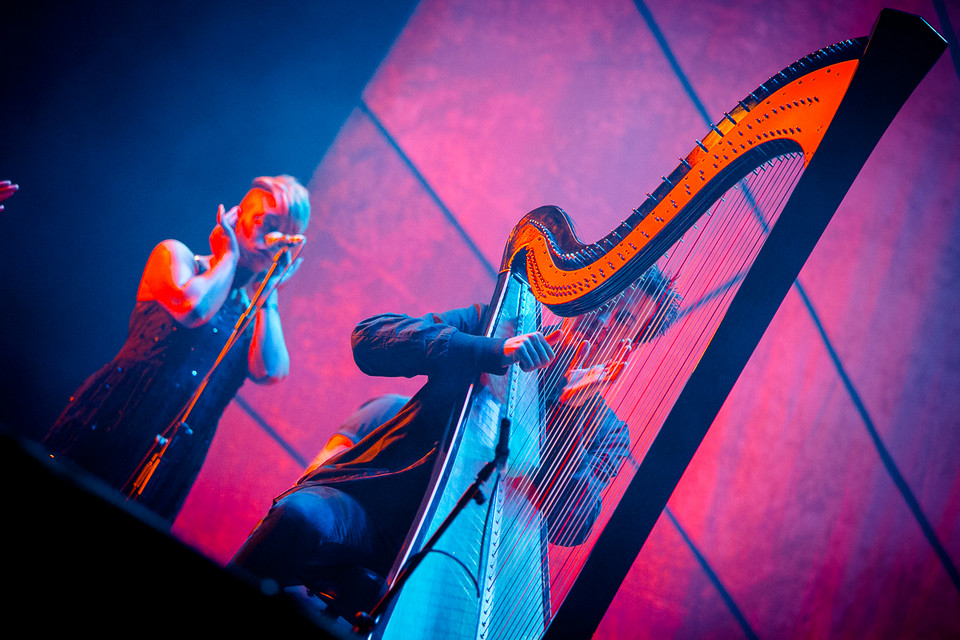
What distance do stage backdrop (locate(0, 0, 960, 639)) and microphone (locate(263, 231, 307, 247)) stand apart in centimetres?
48

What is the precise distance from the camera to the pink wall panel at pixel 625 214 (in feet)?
8.96

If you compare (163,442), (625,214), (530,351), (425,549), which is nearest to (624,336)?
(530,351)

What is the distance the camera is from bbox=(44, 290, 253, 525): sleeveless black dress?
1849mm

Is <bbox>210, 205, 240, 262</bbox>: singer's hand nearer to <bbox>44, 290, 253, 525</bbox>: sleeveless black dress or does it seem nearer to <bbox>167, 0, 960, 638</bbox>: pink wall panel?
<bbox>44, 290, 253, 525</bbox>: sleeveless black dress

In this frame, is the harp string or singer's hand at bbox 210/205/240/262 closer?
the harp string

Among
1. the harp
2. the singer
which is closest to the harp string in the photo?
the harp

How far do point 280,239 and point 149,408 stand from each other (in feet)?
2.49

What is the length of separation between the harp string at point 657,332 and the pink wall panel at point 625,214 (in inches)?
58.4

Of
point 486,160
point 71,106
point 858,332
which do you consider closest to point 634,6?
point 486,160

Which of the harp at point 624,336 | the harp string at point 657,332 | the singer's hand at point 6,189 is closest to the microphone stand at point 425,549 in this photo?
the harp at point 624,336

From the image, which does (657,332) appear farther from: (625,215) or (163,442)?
(625,215)

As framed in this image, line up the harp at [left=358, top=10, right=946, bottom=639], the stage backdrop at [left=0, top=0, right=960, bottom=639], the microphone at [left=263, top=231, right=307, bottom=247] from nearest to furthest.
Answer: the harp at [left=358, top=10, right=946, bottom=639]
the microphone at [left=263, top=231, right=307, bottom=247]
the stage backdrop at [left=0, top=0, right=960, bottom=639]

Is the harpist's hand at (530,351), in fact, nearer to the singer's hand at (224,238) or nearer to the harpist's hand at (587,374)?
the harpist's hand at (587,374)

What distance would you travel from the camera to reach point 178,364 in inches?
78.1
